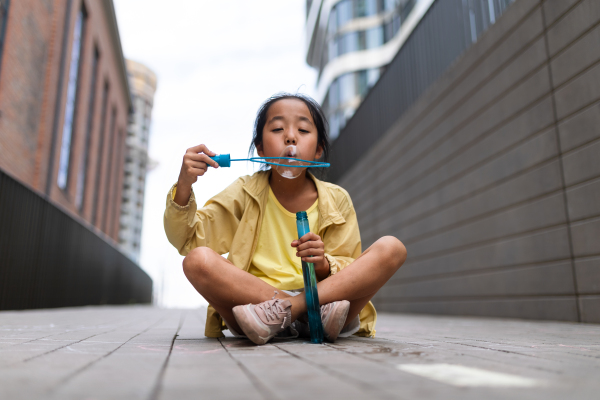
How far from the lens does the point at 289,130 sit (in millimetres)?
2010

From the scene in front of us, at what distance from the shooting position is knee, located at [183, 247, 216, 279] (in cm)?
176

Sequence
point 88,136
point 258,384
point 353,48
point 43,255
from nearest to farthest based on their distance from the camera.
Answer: point 258,384, point 43,255, point 88,136, point 353,48

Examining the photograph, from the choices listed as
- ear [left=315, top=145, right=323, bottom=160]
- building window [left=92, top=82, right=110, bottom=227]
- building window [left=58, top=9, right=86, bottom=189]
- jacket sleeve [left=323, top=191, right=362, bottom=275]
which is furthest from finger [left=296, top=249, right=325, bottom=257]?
building window [left=92, top=82, right=110, bottom=227]

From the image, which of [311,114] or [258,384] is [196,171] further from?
[258,384]

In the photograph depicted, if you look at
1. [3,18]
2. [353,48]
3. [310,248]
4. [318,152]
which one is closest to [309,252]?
[310,248]

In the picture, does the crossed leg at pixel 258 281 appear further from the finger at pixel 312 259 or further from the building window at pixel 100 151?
the building window at pixel 100 151

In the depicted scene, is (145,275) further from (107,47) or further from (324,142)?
(324,142)

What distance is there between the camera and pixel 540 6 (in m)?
3.88

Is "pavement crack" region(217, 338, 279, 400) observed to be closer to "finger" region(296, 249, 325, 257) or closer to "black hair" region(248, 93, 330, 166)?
"finger" region(296, 249, 325, 257)

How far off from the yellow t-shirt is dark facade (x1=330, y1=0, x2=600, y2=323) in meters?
0.74

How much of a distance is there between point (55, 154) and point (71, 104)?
2.41 m

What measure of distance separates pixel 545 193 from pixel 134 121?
157ft

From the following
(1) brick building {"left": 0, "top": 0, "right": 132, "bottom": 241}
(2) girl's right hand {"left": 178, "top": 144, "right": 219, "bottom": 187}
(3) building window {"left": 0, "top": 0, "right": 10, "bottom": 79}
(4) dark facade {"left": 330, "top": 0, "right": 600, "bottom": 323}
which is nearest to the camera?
(2) girl's right hand {"left": 178, "top": 144, "right": 219, "bottom": 187}

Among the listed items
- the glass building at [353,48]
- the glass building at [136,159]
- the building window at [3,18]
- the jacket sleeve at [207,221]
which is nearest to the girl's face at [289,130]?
the jacket sleeve at [207,221]
